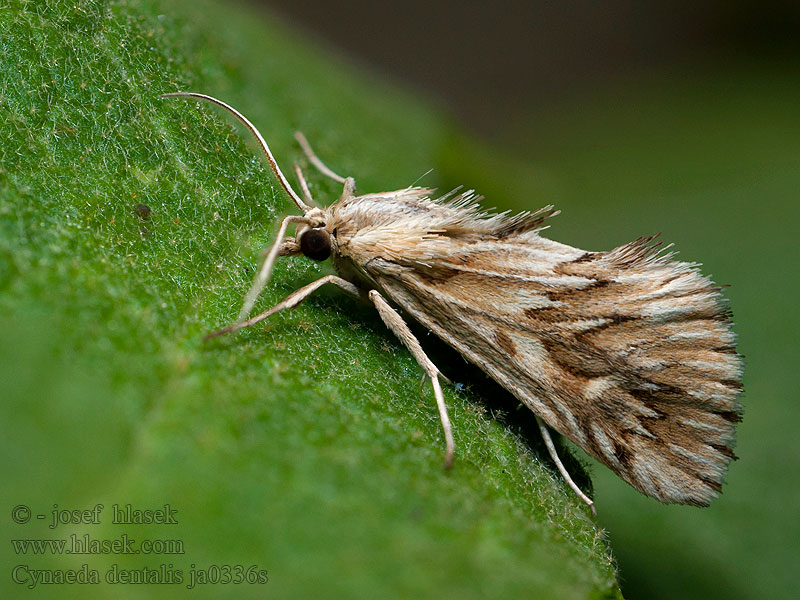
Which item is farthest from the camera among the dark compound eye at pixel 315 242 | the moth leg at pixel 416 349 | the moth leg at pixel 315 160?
the moth leg at pixel 315 160

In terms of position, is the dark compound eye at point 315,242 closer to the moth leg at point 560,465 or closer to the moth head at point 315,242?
the moth head at point 315,242

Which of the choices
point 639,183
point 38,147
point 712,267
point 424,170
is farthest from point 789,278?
point 38,147

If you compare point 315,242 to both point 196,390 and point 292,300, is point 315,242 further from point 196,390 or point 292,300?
point 196,390

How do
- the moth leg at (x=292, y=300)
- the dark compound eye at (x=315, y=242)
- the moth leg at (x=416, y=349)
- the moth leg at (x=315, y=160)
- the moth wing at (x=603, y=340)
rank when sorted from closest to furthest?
the moth leg at (x=292, y=300)
the moth leg at (x=416, y=349)
the moth wing at (x=603, y=340)
the dark compound eye at (x=315, y=242)
the moth leg at (x=315, y=160)

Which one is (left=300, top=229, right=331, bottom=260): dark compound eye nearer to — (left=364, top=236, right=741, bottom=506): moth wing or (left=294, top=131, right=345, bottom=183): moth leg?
(left=364, top=236, right=741, bottom=506): moth wing

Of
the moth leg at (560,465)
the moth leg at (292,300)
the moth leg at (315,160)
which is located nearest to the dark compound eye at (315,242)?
the moth leg at (292,300)

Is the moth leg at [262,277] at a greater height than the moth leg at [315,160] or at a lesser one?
lesser

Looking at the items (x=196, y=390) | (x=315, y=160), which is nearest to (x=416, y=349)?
(x=196, y=390)

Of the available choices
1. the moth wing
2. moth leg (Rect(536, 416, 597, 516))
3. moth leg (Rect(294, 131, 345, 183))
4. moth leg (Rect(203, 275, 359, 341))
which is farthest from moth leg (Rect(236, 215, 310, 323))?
moth leg (Rect(536, 416, 597, 516))
